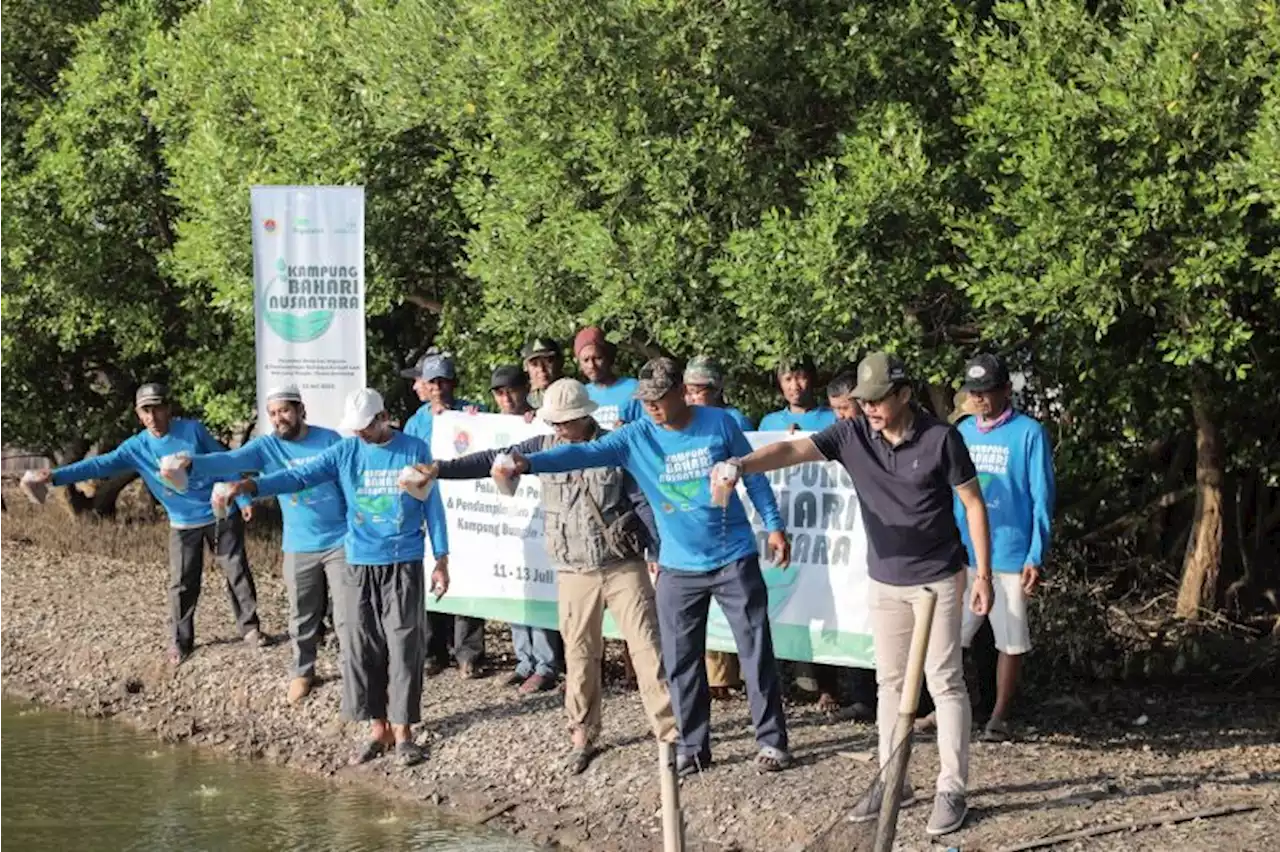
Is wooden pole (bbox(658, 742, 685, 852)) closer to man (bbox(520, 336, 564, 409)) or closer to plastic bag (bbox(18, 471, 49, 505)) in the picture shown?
man (bbox(520, 336, 564, 409))

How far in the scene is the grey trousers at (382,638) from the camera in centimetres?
966

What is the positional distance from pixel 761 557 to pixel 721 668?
81 centimetres

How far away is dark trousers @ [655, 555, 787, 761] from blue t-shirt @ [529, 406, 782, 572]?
0.30 ft

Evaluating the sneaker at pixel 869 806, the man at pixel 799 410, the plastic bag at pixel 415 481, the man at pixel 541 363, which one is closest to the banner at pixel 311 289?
the man at pixel 541 363

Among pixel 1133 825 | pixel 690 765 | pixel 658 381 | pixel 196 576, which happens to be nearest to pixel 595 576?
pixel 690 765

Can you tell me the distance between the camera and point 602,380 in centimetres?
994

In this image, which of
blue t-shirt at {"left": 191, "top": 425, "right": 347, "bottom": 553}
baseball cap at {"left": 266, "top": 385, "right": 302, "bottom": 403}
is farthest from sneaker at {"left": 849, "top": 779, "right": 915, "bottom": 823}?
baseball cap at {"left": 266, "top": 385, "right": 302, "bottom": 403}

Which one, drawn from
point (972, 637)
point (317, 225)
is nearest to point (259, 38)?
point (317, 225)

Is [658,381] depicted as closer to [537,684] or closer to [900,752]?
[900,752]

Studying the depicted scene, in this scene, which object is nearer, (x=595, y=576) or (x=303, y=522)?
(x=595, y=576)

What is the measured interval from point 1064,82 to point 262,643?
6499 mm

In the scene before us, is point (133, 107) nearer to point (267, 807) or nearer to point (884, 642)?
point (267, 807)

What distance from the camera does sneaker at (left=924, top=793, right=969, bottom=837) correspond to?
7520 millimetres

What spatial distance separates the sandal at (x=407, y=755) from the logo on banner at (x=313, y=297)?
2.75 metres
